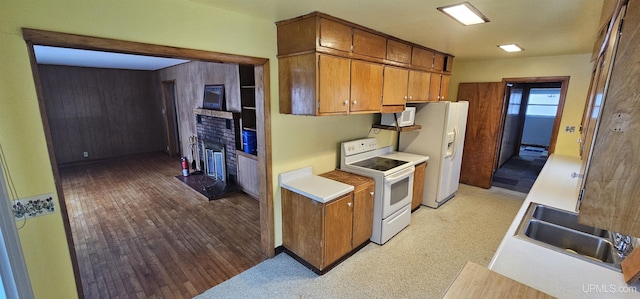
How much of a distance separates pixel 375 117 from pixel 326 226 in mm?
2023

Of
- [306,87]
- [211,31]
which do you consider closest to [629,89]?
[306,87]

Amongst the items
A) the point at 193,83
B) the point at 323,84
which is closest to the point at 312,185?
the point at 323,84

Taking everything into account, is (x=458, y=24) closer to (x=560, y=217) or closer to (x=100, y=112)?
(x=560, y=217)

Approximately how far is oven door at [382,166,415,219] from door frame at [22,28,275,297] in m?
1.27

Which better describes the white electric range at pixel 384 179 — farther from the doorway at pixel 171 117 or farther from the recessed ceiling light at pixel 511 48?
the doorway at pixel 171 117

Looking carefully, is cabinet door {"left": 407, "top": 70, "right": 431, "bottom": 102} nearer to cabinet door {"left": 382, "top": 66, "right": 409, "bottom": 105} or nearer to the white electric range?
A: cabinet door {"left": 382, "top": 66, "right": 409, "bottom": 105}

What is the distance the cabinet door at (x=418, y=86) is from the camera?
346 cm

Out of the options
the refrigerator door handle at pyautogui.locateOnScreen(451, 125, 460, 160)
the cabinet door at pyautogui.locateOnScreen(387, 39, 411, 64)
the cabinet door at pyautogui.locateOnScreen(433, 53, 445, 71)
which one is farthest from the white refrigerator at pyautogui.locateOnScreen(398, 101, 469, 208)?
the cabinet door at pyautogui.locateOnScreen(387, 39, 411, 64)

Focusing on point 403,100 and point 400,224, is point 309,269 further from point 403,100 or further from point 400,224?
Answer: point 403,100

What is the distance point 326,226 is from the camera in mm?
2418

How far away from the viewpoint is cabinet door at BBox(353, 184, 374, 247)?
2.75 meters

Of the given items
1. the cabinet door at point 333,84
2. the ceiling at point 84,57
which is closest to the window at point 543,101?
the cabinet door at point 333,84

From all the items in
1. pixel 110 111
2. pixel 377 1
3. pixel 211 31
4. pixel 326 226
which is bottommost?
pixel 326 226

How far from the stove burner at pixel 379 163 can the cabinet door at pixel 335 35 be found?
1.43 meters
